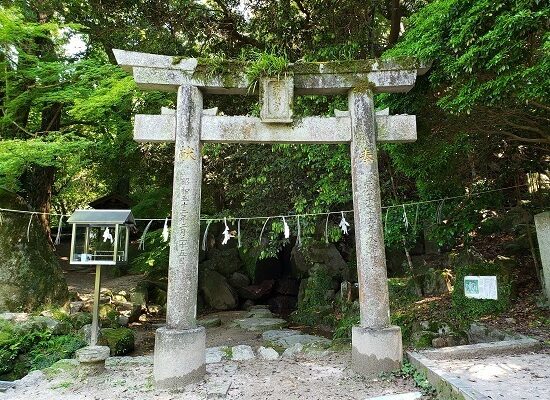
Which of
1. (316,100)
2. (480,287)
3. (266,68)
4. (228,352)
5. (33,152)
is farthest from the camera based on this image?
(316,100)

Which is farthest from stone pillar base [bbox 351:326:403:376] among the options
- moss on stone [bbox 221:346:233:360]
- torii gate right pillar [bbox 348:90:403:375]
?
moss on stone [bbox 221:346:233:360]

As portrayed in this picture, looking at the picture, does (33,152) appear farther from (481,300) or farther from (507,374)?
(481,300)

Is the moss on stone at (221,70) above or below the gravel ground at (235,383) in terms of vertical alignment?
above

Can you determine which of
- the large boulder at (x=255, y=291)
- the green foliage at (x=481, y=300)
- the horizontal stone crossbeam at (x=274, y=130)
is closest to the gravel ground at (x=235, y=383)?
the green foliage at (x=481, y=300)

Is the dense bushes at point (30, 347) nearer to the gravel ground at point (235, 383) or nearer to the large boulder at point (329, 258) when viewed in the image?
the gravel ground at point (235, 383)

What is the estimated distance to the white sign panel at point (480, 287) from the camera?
6.44m

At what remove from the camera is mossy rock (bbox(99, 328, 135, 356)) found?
8.74 m

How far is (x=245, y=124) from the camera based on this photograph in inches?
237

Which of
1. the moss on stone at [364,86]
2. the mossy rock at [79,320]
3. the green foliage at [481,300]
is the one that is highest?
the moss on stone at [364,86]

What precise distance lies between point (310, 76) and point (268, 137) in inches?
49.1

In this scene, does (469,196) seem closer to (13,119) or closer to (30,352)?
(30,352)

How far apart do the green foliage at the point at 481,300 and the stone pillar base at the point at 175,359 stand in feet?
16.7

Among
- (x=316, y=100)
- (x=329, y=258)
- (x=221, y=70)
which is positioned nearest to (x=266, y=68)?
(x=221, y=70)

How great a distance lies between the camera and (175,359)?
526cm
